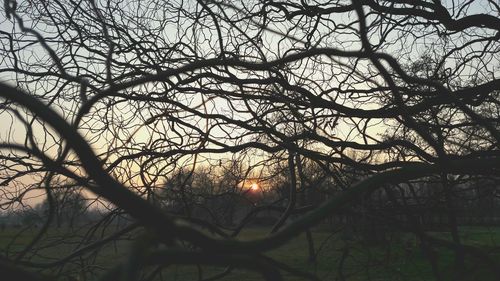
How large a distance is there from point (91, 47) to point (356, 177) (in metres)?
2.33

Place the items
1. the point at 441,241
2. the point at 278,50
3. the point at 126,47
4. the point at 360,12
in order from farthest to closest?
1. the point at 278,50
2. the point at 126,47
3. the point at 441,241
4. the point at 360,12

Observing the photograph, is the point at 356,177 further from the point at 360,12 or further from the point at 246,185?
the point at 360,12

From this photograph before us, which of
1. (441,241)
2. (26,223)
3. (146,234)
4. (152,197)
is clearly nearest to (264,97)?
(152,197)

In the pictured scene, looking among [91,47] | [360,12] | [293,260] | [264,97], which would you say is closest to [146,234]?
[360,12]

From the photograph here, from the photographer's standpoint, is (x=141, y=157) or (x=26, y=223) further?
(x=141, y=157)

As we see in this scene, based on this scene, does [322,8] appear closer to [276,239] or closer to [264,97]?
[264,97]

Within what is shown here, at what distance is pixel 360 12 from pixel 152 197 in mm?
2447

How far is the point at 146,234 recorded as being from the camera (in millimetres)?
669

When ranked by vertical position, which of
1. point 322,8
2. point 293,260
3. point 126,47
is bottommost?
point 293,260

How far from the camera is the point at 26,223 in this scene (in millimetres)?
3273

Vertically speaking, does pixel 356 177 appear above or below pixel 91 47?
below

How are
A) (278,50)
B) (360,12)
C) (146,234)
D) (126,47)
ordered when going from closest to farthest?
(146,234)
(360,12)
(126,47)
(278,50)

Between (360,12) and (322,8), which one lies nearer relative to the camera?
(360,12)

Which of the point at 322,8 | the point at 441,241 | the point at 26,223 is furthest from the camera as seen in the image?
the point at 322,8
